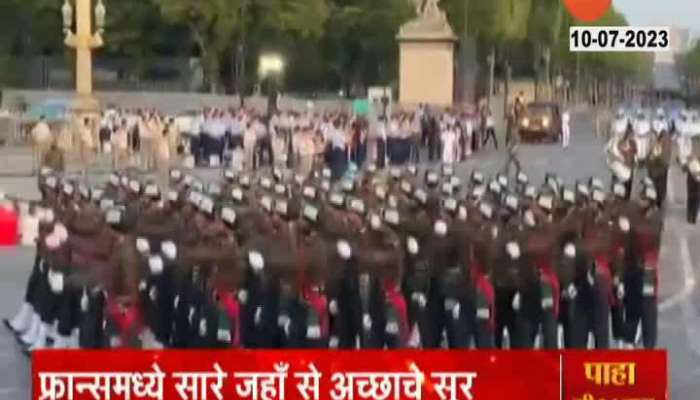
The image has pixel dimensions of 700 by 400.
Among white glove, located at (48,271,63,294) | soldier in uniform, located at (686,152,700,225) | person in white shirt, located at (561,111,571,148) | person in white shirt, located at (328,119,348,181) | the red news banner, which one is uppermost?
person in white shirt, located at (561,111,571,148)

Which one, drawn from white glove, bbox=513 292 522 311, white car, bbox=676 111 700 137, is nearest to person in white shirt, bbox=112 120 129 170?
white glove, bbox=513 292 522 311

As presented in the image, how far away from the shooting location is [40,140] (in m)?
9.35

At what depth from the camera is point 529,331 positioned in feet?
30.4

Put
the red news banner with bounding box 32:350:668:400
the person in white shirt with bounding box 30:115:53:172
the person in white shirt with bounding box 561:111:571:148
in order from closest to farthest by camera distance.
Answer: the red news banner with bounding box 32:350:668:400 < the person in white shirt with bounding box 561:111:571:148 < the person in white shirt with bounding box 30:115:53:172

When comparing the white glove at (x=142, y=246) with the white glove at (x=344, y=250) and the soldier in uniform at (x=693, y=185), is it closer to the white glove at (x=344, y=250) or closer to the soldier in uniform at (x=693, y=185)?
the white glove at (x=344, y=250)

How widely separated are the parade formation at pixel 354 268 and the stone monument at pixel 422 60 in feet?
0.76

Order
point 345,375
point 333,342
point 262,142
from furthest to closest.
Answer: point 262,142 → point 333,342 → point 345,375

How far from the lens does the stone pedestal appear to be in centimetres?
925

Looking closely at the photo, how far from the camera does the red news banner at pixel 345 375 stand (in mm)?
9047

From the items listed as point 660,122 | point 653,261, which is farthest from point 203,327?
point 660,122

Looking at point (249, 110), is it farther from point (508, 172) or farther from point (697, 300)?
point (697, 300)

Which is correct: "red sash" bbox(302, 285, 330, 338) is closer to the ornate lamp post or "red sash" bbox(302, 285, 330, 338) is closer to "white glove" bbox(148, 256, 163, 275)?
"white glove" bbox(148, 256, 163, 275)

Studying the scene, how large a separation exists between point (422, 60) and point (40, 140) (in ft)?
3.35

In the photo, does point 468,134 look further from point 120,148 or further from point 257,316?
point 120,148
